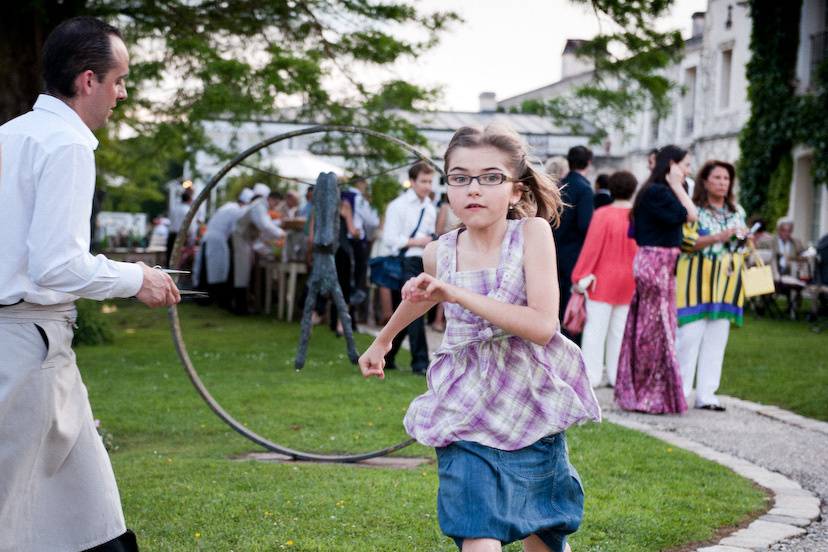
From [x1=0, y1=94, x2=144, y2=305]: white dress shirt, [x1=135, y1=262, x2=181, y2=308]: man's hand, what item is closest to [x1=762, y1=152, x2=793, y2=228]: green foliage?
[x1=135, y1=262, x2=181, y2=308]: man's hand

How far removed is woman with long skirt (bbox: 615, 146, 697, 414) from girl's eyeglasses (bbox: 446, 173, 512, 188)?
5.85m

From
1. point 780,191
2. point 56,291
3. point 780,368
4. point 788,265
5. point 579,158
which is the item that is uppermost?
point 780,191

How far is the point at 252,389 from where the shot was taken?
10125 millimetres

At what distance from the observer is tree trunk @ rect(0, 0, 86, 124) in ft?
40.5

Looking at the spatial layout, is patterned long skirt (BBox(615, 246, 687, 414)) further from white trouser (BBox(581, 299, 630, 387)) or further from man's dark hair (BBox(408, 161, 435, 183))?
man's dark hair (BBox(408, 161, 435, 183))

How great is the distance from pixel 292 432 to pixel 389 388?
6.97ft

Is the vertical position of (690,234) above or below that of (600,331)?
above

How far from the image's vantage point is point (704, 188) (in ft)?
30.7

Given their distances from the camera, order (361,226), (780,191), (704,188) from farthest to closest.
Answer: (780,191) < (361,226) < (704,188)

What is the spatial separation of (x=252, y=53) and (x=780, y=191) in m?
17.2

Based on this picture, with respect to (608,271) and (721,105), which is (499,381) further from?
(721,105)

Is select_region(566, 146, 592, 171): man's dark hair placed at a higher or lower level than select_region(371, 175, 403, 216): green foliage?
higher

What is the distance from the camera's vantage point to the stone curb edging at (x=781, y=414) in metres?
8.69

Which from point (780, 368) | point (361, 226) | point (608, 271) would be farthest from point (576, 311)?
point (361, 226)
